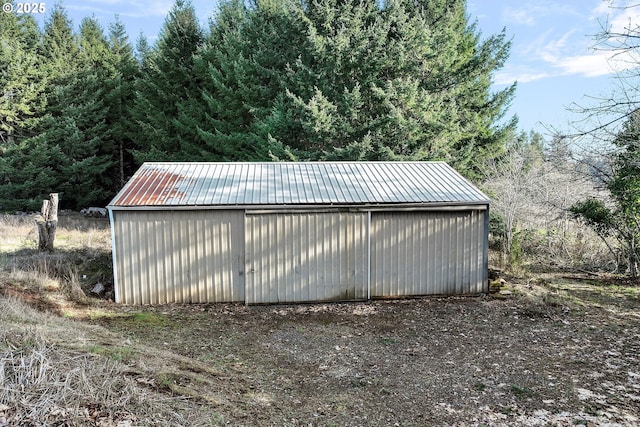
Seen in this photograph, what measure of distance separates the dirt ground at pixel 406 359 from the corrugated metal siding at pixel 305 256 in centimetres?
38

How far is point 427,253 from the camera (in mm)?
9312

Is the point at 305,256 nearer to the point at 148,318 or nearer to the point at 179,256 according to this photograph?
the point at 179,256

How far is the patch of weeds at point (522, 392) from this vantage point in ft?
16.6

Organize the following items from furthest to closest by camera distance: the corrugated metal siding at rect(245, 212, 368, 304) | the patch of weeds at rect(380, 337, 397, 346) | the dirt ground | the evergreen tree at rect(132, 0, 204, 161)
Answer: the evergreen tree at rect(132, 0, 204, 161), the corrugated metal siding at rect(245, 212, 368, 304), the patch of weeds at rect(380, 337, 397, 346), the dirt ground

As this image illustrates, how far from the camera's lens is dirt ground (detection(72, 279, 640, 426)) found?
15.2 ft

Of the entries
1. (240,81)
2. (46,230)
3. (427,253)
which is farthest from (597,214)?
(46,230)

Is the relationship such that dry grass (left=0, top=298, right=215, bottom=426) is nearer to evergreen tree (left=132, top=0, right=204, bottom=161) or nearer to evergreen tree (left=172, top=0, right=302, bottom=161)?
evergreen tree (left=172, top=0, right=302, bottom=161)

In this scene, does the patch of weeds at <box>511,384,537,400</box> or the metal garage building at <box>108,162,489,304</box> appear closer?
the patch of weeds at <box>511,384,537,400</box>

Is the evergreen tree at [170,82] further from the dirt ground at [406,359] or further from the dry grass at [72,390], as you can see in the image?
the dry grass at [72,390]

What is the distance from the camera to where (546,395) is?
507cm

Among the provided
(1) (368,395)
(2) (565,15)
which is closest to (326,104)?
(2) (565,15)

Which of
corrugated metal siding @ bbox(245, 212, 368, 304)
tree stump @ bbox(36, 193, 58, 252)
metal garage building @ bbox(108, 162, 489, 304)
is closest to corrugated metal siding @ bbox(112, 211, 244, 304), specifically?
metal garage building @ bbox(108, 162, 489, 304)

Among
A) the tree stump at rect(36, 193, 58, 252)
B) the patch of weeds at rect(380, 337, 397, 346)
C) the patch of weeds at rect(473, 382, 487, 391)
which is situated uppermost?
the tree stump at rect(36, 193, 58, 252)

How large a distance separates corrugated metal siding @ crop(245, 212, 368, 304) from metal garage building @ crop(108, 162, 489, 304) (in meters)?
0.02
